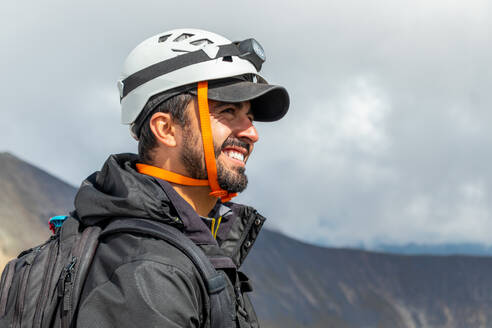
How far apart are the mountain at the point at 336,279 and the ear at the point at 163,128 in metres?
23.6

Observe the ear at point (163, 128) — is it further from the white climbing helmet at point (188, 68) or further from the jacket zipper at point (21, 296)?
the jacket zipper at point (21, 296)

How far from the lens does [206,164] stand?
2.53m

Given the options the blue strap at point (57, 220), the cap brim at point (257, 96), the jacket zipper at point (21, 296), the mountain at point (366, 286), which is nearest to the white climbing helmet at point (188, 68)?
the cap brim at point (257, 96)

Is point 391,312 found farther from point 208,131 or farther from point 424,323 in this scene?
point 208,131

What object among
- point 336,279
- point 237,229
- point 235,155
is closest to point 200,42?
point 235,155

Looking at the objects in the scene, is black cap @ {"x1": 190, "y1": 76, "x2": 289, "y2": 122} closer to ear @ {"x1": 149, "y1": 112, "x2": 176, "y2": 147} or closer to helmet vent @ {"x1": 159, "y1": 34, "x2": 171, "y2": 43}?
ear @ {"x1": 149, "y1": 112, "x2": 176, "y2": 147}

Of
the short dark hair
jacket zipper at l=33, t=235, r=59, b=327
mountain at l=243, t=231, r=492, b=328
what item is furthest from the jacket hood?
mountain at l=243, t=231, r=492, b=328

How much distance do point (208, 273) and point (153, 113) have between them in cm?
101

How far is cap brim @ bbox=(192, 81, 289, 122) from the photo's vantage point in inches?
100

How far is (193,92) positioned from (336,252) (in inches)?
1317

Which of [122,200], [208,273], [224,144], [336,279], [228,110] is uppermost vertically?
[228,110]

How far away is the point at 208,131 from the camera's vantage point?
2521 millimetres

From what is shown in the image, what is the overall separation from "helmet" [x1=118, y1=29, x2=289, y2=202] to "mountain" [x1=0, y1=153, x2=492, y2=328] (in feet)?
76.9

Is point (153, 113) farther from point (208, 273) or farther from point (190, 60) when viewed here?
point (208, 273)
